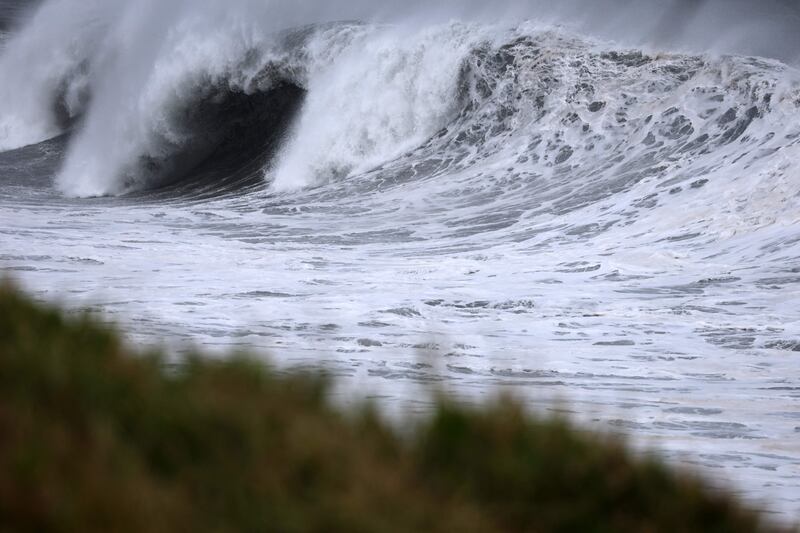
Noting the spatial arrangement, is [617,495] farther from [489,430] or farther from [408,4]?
[408,4]

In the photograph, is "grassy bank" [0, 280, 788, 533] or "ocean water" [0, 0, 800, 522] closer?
"grassy bank" [0, 280, 788, 533]

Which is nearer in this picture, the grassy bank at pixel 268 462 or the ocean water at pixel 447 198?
the grassy bank at pixel 268 462

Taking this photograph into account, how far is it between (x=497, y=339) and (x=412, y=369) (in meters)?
1.82

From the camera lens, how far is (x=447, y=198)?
20.8m

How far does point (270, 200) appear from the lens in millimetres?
22219

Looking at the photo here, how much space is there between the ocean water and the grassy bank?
0.93 feet

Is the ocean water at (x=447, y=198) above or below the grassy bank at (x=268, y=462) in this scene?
above

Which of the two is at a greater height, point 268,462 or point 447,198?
point 447,198

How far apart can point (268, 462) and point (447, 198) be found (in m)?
18.4

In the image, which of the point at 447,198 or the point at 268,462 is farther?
the point at 447,198

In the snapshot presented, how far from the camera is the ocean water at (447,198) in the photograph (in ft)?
30.6

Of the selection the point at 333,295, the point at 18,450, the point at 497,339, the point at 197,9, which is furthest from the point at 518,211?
the point at 18,450

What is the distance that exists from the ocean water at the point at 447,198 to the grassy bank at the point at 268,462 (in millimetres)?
284

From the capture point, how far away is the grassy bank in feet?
7.34
